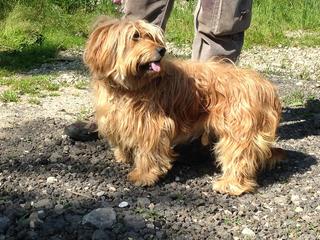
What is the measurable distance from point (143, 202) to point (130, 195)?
0.54 ft

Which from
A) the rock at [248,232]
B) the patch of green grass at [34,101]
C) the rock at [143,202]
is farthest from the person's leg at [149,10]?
the rock at [248,232]

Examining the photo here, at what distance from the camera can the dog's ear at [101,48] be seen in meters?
3.87

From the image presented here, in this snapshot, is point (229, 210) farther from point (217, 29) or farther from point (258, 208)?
point (217, 29)

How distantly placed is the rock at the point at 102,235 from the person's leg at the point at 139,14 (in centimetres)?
145

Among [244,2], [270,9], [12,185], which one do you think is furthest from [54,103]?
[270,9]

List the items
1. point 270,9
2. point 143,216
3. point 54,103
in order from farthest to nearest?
point 270,9 < point 54,103 < point 143,216

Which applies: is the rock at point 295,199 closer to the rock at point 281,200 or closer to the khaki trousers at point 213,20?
the rock at point 281,200

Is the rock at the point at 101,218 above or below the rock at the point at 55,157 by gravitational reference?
above

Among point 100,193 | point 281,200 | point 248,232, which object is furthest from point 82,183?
point 281,200

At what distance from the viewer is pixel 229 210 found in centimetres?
397

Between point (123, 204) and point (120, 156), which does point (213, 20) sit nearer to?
point (120, 156)

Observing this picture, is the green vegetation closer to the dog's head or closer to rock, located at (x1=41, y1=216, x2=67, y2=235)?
the dog's head

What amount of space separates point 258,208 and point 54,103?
2.89 meters

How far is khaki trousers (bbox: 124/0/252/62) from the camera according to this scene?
4461 mm
